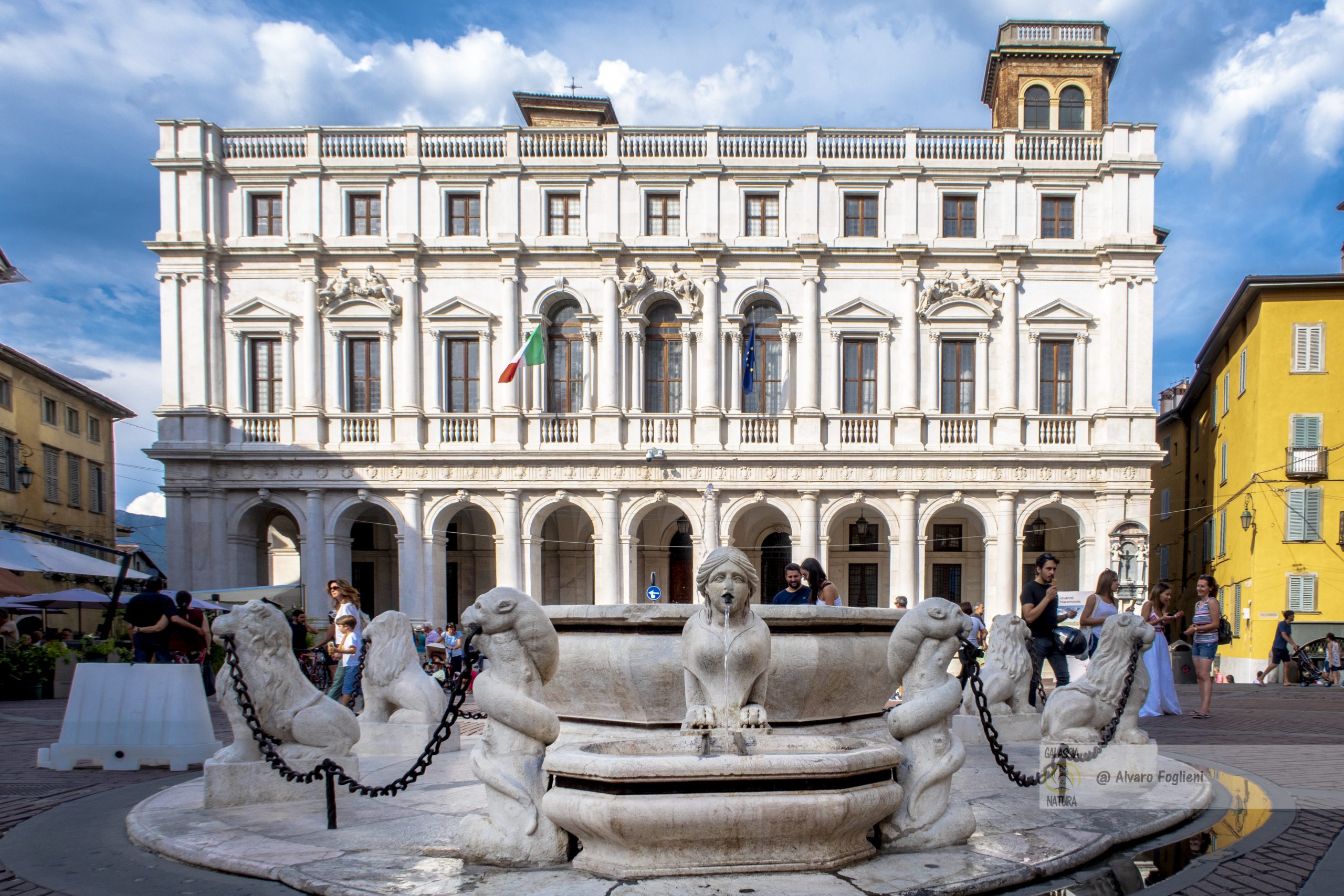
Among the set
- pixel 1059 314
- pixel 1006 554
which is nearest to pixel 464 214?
pixel 1059 314

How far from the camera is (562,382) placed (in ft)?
95.2

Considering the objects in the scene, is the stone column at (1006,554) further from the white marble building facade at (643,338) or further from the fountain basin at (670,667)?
the fountain basin at (670,667)

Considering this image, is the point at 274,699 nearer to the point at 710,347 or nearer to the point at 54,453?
the point at 710,347

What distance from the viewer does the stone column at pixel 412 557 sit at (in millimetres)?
27594

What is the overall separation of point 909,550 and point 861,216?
10.0 m

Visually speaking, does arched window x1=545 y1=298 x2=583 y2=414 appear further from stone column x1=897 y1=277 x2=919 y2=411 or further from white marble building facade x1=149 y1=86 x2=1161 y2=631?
stone column x1=897 y1=277 x2=919 y2=411

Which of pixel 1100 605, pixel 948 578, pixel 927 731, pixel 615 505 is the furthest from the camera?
pixel 948 578

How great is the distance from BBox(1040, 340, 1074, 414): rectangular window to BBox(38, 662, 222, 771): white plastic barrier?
82.5 feet

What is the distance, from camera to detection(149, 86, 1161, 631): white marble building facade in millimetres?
27562

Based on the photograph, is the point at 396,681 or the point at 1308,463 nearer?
the point at 396,681

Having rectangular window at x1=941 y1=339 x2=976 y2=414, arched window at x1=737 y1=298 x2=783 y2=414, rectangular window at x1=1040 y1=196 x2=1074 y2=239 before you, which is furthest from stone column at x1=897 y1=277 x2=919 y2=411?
rectangular window at x1=1040 y1=196 x2=1074 y2=239

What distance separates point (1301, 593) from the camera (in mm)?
26031

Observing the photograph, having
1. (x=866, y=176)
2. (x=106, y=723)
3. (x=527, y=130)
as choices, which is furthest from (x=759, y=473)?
(x=106, y=723)

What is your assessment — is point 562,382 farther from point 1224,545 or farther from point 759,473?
point 1224,545
